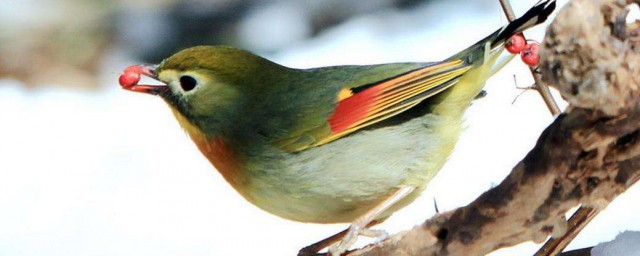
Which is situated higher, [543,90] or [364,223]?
[543,90]

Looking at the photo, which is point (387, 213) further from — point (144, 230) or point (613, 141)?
point (144, 230)

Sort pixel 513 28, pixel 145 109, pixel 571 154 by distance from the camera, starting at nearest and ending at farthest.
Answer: pixel 571 154, pixel 513 28, pixel 145 109

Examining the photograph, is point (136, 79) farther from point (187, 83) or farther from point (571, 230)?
point (571, 230)

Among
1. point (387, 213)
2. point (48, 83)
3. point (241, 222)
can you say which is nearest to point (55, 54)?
point (48, 83)

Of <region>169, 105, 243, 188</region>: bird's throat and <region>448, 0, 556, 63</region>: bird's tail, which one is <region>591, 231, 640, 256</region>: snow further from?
<region>169, 105, 243, 188</region>: bird's throat

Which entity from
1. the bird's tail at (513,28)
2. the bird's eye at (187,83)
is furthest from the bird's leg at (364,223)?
the bird's eye at (187,83)

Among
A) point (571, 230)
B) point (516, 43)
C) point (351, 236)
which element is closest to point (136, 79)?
point (351, 236)
